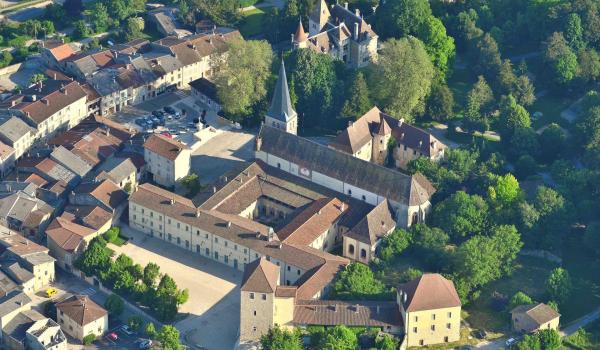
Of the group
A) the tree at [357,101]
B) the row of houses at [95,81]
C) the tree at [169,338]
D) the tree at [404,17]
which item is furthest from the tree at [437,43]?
the tree at [169,338]

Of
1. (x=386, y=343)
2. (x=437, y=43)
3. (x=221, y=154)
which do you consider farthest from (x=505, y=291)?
(x=437, y=43)

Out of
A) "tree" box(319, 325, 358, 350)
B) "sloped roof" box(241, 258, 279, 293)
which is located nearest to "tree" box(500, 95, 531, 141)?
"tree" box(319, 325, 358, 350)

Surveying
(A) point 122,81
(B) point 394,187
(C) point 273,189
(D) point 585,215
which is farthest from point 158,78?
(D) point 585,215

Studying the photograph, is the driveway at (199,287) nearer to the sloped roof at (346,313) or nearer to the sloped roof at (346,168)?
the sloped roof at (346,313)

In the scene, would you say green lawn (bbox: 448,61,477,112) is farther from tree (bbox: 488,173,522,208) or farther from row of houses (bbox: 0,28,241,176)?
row of houses (bbox: 0,28,241,176)

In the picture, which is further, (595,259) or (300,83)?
(300,83)

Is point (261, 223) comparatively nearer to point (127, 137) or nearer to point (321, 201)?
point (321, 201)

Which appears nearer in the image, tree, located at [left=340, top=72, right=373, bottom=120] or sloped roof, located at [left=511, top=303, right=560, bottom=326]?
sloped roof, located at [left=511, top=303, right=560, bottom=326]
